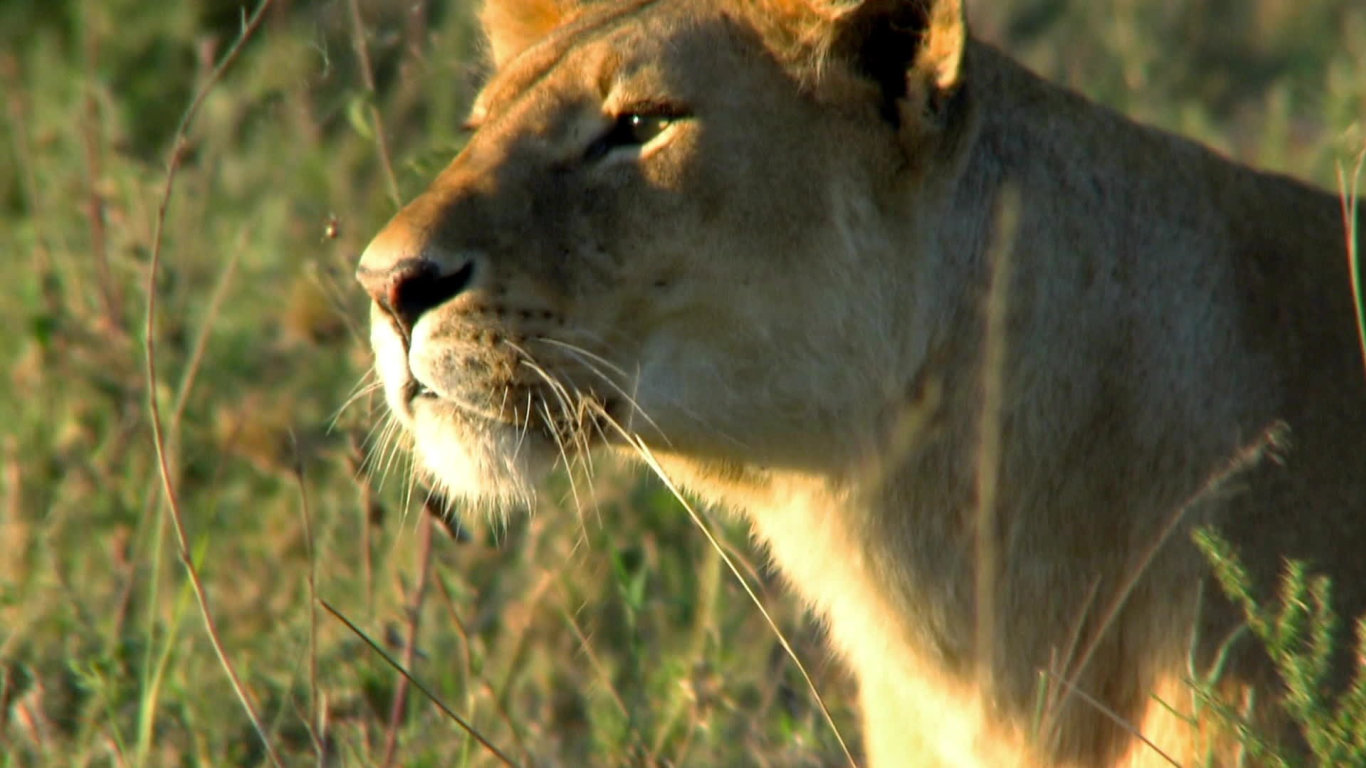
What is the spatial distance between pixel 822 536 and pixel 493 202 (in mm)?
698

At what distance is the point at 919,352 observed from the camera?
275 centimetres

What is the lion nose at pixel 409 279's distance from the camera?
98.8 inches

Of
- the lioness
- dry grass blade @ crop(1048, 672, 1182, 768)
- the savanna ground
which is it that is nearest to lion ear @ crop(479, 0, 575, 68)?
the savanna ground

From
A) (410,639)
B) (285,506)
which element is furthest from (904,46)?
(285,506)

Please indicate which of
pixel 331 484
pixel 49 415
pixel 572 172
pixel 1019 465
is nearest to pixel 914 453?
pixel 1019 465

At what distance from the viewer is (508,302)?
8.36ft

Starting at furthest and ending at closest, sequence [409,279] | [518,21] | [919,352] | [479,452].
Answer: [518,21] → [919,352] → [479,452] → [409,279]

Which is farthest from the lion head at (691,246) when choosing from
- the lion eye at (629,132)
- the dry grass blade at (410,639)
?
the dry grass blade at (410,639)

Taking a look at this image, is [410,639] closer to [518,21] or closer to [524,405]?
[524,405]

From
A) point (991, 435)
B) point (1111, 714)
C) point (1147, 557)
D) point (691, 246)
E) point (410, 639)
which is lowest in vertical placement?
point (410, 639)

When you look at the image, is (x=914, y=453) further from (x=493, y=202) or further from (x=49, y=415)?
(x=49, y=415)

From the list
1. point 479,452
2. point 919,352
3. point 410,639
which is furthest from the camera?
point 410,639

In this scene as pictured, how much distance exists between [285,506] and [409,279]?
200cm

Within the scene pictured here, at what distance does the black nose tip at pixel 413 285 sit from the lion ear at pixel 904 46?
639mm
